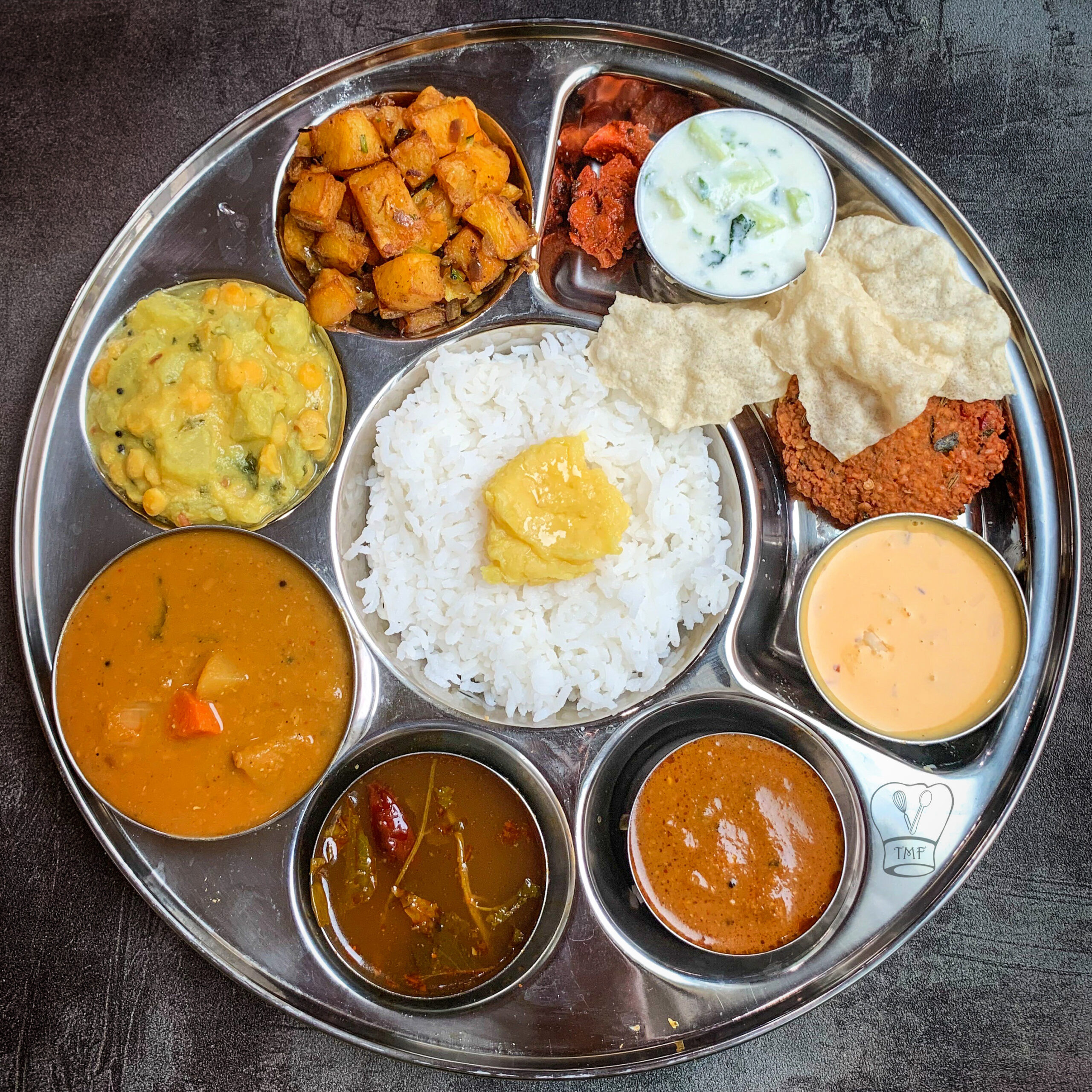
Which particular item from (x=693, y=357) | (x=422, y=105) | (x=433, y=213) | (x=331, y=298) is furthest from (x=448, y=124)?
(x=693, y=357)

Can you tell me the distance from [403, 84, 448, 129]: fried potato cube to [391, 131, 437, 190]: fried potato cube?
2.8 inches

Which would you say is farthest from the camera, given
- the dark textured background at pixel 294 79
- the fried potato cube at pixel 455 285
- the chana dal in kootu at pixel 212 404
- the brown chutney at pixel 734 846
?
the dark textured background at pixel 294 79

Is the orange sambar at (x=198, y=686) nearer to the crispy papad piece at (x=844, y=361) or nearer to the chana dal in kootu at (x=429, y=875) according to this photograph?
the chana dal in kootu at (x=429, y=875)

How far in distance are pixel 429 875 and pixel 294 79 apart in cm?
252

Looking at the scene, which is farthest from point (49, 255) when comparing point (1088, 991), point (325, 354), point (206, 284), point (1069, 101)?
point (1088, 991)

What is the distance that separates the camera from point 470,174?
7.34 ft

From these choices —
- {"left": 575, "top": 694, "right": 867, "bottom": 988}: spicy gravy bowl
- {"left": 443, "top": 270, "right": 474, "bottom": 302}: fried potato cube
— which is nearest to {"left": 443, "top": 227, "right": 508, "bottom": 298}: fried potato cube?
{"left": 443, "top": 270, "right": 474, "bottom": 302}: fried potato cube

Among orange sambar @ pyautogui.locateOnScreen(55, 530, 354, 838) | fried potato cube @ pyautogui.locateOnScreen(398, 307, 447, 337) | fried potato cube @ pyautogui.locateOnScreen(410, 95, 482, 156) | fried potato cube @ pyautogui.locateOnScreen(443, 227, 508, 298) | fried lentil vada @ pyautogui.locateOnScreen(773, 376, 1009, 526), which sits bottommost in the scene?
orange sambar @ pyautogui.locateOnScreen(55, 530, 354, 838)

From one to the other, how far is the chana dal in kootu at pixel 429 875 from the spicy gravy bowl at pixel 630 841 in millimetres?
206

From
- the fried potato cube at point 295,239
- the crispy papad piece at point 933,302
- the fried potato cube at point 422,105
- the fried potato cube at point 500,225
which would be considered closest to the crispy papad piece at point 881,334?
the crispy papad piece at point 933,302

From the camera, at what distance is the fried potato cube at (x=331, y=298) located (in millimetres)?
2305

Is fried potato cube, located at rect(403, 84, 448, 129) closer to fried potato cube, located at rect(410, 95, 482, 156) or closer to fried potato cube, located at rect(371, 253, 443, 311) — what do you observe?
fried potato cube, located at rect(410, 95, 482, 156)

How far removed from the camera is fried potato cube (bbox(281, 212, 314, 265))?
7.75ft

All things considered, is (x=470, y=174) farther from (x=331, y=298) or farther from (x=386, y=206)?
(x=331, y=298)
